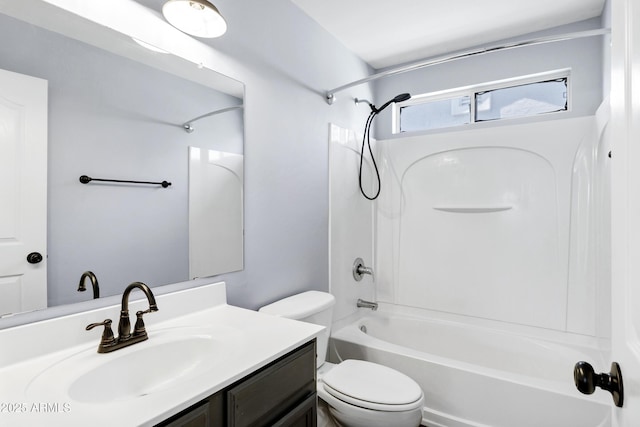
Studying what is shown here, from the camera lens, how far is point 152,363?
1123 mm

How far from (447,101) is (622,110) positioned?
2.35 m

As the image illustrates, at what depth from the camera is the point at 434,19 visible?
7.38ft

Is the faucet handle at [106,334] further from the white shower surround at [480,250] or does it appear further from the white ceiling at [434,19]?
the white ceiling at [434,19]

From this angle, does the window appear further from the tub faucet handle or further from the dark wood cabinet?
the dark wood cabinet

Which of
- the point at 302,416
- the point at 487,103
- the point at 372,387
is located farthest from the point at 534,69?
the point at 302,416

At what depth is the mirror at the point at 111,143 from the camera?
3.51 feet

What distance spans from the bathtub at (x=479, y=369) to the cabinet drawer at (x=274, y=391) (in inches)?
38.9

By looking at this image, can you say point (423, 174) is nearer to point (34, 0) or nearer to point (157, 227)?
point (157, 227)

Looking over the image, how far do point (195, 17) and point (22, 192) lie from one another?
866 millimetres

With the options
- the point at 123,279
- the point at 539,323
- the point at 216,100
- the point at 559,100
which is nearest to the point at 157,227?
the point at 123,279

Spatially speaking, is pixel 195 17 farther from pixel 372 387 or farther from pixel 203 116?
pixel 372 387

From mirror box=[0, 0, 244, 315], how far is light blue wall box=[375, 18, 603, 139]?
1889 millimetres

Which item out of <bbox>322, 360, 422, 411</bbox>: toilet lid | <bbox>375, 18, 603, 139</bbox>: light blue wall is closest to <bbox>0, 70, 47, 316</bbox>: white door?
<bbox>322, 360, 422, 411</bbox>: toilet lid

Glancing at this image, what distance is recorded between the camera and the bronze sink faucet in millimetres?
1072
